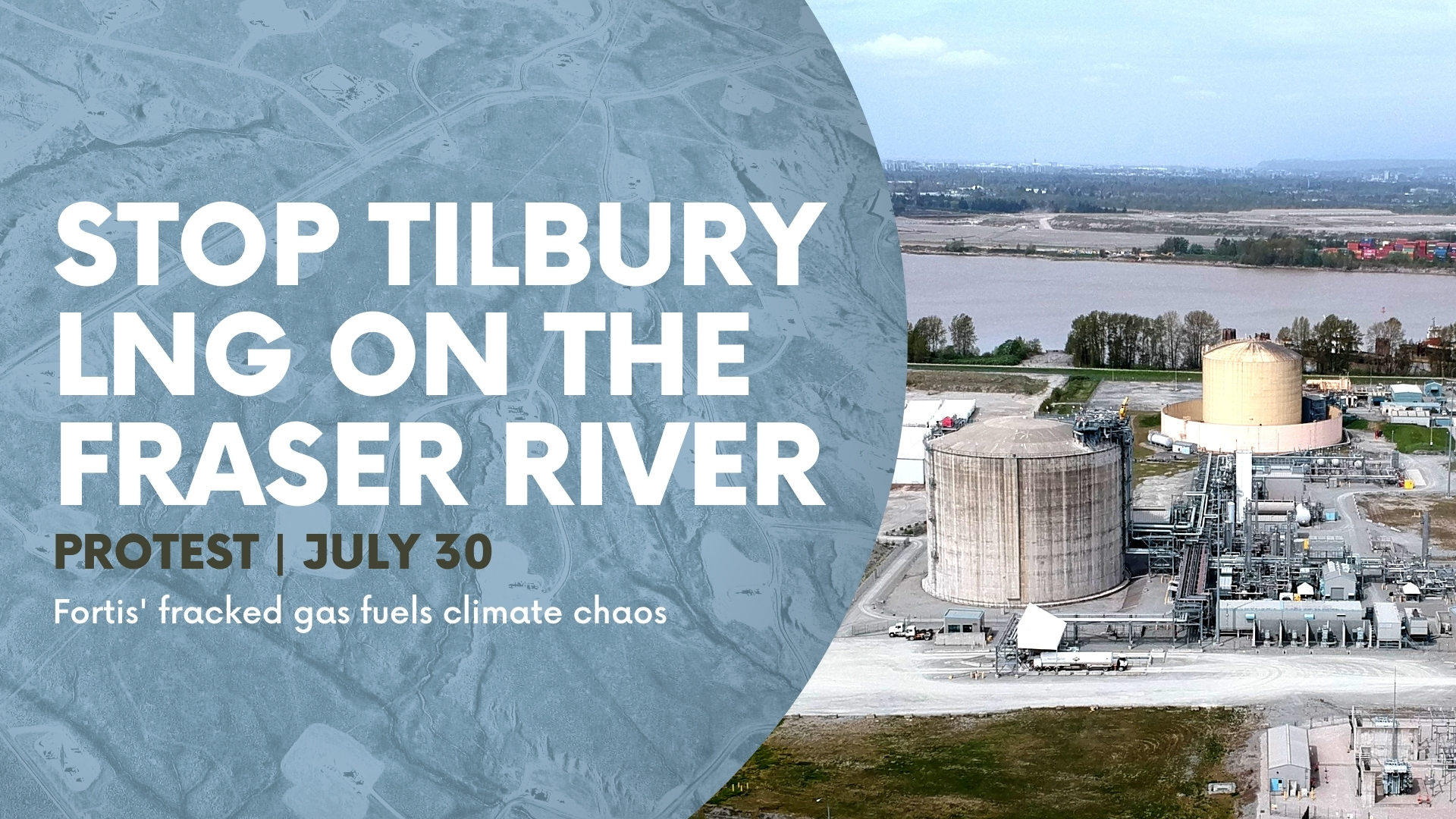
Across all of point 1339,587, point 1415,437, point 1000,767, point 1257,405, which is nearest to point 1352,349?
point 1415,437

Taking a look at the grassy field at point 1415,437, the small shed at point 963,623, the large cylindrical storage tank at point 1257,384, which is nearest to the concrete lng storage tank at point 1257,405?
the large cylindrical storage tank at point 1257,384

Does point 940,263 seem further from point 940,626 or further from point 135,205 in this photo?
point 135,205

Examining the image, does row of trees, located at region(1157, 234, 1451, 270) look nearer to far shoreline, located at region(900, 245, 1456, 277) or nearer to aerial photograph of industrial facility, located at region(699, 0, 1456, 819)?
far shoreline, located at region(900, 245, 1456, 277)

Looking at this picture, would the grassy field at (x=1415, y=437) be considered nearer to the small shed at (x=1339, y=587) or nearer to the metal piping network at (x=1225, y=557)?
the metal piping network at (x=1225, y=557)

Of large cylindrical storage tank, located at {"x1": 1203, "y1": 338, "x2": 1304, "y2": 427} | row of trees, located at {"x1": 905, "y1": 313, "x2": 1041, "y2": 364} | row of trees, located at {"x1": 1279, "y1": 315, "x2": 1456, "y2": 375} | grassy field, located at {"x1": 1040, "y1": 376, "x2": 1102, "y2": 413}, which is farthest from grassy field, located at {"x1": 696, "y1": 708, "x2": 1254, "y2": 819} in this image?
row of trees, located at {"x1": 905, "y1": 313, "x2": 1041, "y2": 364}

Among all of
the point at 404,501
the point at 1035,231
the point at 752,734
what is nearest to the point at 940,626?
the point at 752,734

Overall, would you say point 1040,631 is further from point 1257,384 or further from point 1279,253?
point 1279,253
